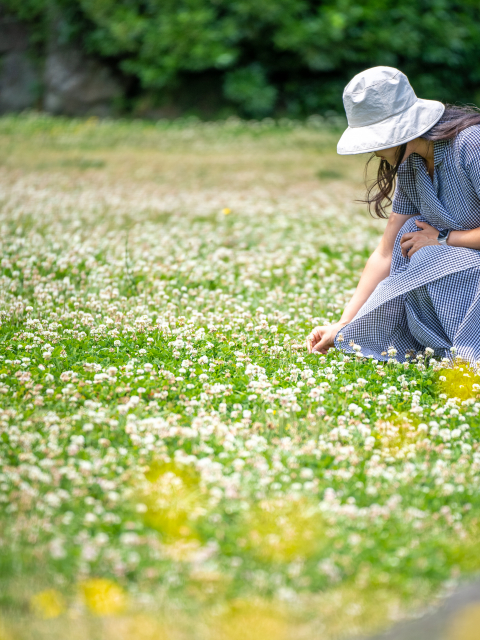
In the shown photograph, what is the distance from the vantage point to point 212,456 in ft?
9.80

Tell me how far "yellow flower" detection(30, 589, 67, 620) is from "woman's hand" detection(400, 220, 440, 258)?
2760 mm

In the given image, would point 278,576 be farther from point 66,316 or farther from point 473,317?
point 66,316

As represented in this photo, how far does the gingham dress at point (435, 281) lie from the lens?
3.77 metres

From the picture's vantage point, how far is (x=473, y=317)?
3779mm

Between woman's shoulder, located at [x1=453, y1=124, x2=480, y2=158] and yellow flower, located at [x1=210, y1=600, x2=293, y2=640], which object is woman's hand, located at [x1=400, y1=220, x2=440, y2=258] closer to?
woman's shoulder, located at [x1=453, y1=124, x2=480, y2=158]

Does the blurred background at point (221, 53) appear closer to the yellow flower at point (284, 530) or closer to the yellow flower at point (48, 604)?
the yellow flower at point (284, 530)

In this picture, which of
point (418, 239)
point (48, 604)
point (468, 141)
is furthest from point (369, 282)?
point (48, 604)

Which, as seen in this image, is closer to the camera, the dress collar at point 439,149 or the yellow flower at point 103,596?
the yellow flower at point 103,596

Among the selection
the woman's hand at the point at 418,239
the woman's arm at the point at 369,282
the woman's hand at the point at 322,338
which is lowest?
the woman's hand at the point at 322,338

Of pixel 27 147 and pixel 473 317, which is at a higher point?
pixel 473 317

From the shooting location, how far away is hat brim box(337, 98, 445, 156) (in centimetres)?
356

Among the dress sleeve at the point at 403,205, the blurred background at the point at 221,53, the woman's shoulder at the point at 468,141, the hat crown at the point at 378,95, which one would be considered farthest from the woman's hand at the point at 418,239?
the blurred background at the point at 221,53

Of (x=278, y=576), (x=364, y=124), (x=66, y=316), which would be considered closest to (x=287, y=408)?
(x=278, y=576)

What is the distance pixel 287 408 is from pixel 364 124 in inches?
61.9
